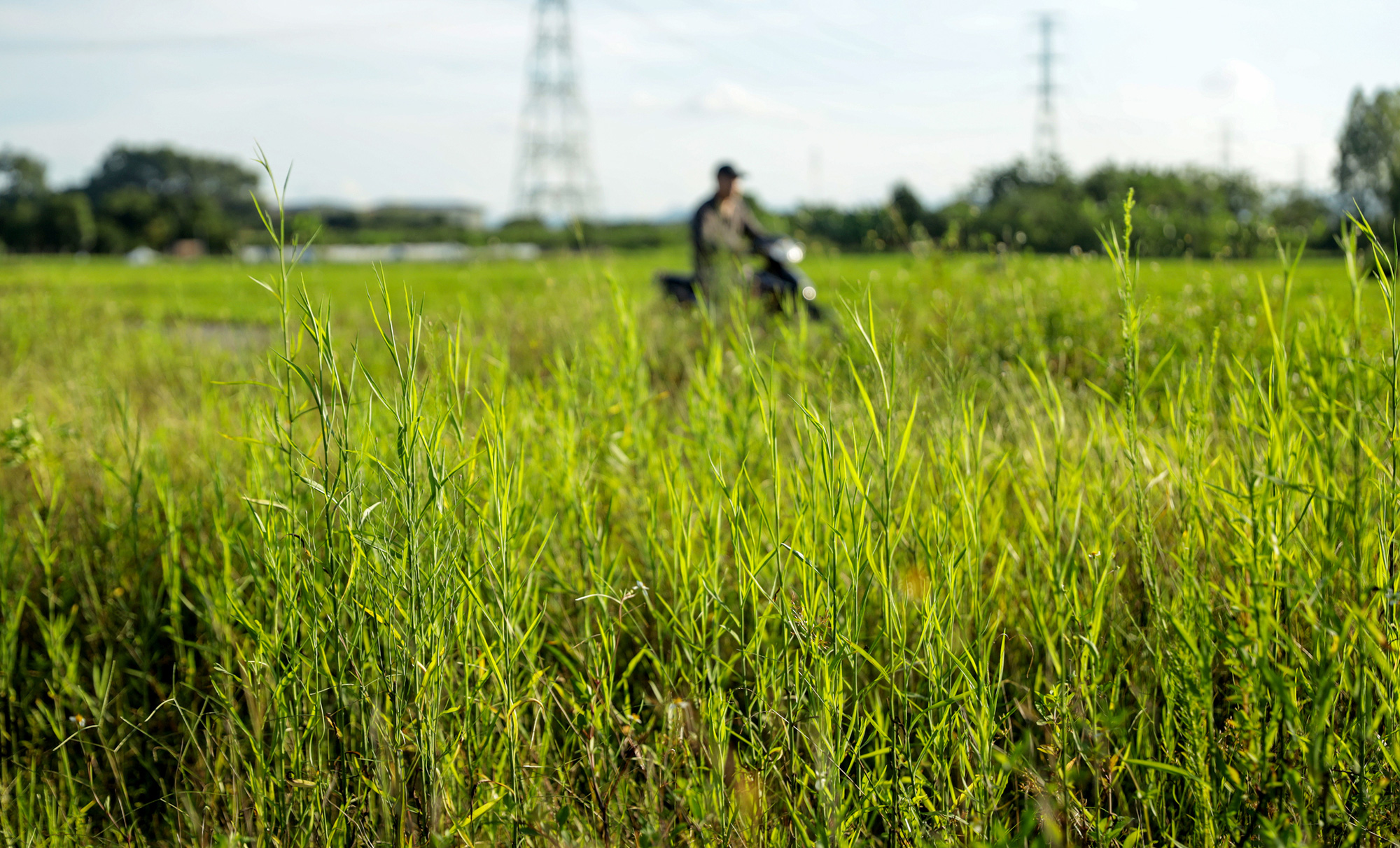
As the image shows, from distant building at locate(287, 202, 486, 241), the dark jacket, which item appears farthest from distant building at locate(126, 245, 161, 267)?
the dark jacket

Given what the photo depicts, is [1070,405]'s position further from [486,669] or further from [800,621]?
[486,669]

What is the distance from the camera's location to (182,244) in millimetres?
61750

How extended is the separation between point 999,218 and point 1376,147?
11215 mm

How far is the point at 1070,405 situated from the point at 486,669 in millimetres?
2595

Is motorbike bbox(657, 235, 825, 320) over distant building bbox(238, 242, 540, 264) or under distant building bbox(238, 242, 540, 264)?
under

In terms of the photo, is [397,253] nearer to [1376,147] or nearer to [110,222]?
[110,222]

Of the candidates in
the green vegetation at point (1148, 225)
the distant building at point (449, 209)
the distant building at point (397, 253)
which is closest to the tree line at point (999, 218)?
the green vegetation at point (1148, 225)

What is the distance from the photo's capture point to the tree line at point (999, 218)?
14.5ft

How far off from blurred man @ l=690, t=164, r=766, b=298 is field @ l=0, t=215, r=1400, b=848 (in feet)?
13.6

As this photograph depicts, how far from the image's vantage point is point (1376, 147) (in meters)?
17.4

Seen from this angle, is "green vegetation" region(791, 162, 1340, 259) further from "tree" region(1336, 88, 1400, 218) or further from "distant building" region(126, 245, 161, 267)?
"distant building" region(126, 245, 161, 267)

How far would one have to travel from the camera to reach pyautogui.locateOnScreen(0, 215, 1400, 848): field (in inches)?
61.5

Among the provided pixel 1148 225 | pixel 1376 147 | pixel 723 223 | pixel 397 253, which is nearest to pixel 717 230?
pixel 723 223

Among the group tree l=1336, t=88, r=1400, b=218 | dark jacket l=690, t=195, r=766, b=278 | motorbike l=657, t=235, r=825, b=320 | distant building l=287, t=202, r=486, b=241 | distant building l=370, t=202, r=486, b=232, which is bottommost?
motorbike l=657, t=235, r=825, b=320
